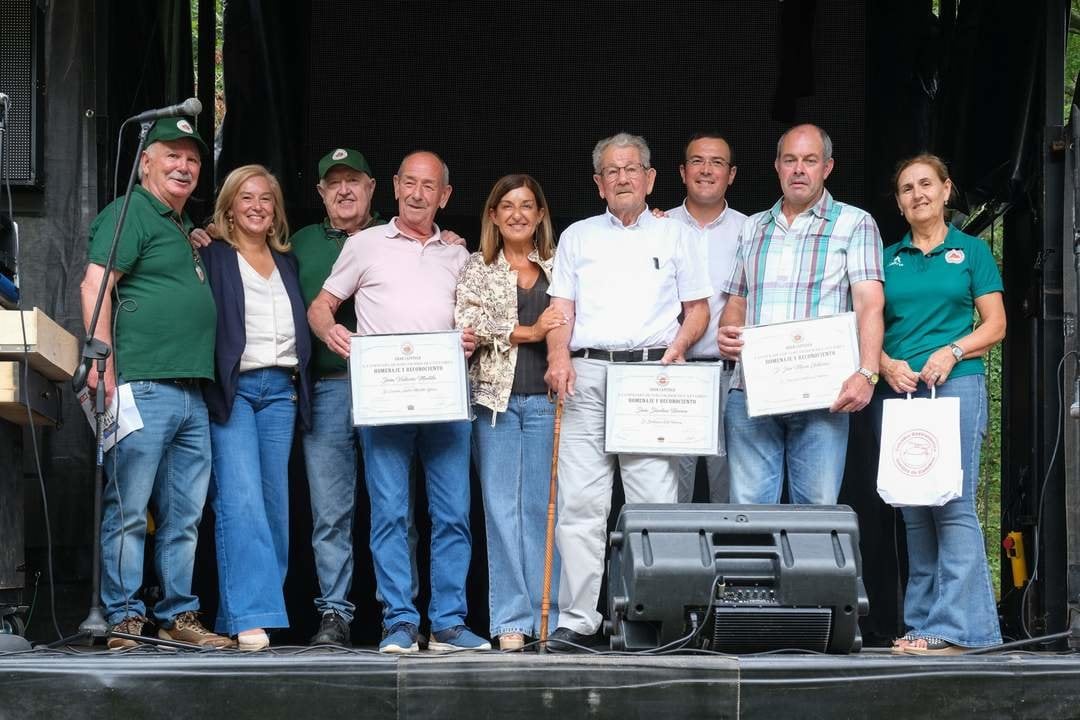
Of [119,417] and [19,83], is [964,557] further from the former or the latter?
Result: [19,83]

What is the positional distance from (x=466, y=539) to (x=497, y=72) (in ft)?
7.91

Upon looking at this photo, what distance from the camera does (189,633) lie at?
479cm

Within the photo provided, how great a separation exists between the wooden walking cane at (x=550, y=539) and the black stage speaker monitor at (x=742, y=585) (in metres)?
0.64

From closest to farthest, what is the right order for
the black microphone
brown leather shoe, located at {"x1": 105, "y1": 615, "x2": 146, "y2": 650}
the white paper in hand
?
1. the black microphone
2. brown leather shoe, located at {"x1": 105, "y1": 615, "x2": 146, "y2": 650}
3. the white paper in hand

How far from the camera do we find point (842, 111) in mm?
6410

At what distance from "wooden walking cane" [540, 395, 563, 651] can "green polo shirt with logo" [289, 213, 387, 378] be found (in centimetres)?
82

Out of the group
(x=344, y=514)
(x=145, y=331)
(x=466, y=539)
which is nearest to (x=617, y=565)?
(x=466, y=539)

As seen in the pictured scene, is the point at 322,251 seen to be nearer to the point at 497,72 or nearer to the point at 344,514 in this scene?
the point at 344,514

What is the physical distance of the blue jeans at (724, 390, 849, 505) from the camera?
15.7ft

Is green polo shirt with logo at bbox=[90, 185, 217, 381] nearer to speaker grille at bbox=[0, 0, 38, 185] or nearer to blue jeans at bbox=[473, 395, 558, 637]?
speaker grille at bbox=[0, 0, 38, 185]

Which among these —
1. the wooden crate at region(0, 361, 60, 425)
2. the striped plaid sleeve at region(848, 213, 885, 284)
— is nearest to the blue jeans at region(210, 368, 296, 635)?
the wooden crate at region(0, 361, 60, 425)

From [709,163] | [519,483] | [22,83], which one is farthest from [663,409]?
[22,83]

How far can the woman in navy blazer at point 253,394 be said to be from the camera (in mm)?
4848

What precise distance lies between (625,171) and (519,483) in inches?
44.8
